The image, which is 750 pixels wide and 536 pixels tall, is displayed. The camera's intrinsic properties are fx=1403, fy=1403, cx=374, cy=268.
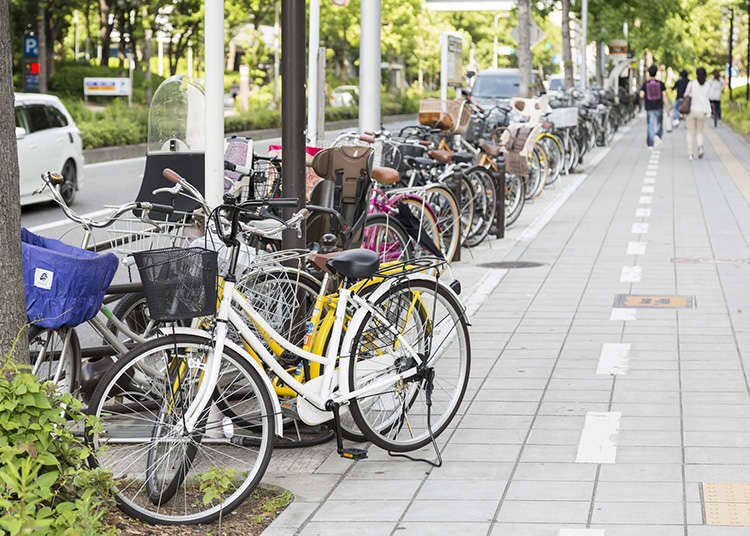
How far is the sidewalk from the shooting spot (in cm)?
524

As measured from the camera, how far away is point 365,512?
5344mm

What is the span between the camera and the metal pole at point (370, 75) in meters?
12.4

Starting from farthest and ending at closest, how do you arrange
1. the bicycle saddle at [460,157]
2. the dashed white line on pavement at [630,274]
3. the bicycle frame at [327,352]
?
the bicycle saddle at [460,157]
the dashed white line on pavement at [630,274]
the bicycle frame at [327,352]

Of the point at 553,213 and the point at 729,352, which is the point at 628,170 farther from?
the point at 729,352

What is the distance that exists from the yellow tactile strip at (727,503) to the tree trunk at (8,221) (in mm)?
2559

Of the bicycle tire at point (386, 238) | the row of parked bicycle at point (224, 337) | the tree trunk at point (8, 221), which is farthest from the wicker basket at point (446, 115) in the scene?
the tree trunk at point (8, 221)

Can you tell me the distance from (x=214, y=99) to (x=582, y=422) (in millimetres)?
2417

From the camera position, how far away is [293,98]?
695 centimetres

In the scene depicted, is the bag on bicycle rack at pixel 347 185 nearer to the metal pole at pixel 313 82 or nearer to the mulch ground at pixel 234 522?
the mulch ground at pixel 234 522

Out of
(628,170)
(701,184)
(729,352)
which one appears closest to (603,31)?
(628,170)

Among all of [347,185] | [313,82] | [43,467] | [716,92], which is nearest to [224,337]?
[43,467]

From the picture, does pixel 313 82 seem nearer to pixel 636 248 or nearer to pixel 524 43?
pixel 636 248

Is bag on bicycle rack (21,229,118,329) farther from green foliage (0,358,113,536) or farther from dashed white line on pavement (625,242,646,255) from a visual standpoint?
dashed white line on pavement (625,242,646,255)

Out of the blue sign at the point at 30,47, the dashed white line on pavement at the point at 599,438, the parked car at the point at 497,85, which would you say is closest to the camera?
the dashed white line on pavement at the point at 599,438
